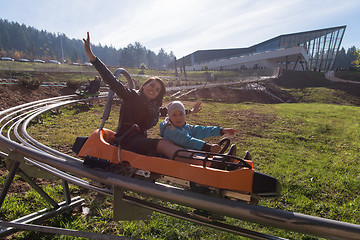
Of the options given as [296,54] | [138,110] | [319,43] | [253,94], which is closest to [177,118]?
[138,110]

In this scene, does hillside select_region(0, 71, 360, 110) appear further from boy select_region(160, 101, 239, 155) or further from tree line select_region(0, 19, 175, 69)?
tree line select_region(0, 19, 175, 69)

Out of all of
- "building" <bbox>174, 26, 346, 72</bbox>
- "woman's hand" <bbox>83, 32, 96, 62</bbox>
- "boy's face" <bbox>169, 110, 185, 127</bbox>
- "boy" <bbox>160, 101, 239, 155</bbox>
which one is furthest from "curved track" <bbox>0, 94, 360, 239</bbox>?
"building" <bbox>174, 26, 346, 72</bbox>

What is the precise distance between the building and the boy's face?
57.1m

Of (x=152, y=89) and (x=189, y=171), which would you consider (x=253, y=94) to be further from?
(x=189, y=171)

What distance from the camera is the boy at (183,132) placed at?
2.30 m

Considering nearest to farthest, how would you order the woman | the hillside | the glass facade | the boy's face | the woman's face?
1. the woman
2. the boy's face
3. the woman's face
4. the hillside
5. the glass facade

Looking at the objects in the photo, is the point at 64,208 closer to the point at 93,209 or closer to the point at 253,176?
the point at 93,209

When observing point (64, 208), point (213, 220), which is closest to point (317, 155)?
point (213, 220)

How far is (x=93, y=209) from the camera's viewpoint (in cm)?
311

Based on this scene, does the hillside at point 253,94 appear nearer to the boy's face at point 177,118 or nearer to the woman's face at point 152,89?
the woman's face at point 152,89

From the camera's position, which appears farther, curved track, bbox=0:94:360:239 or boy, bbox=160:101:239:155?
boy, bbox=160:101:239:155

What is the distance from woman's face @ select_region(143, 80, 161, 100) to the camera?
2.86 metres

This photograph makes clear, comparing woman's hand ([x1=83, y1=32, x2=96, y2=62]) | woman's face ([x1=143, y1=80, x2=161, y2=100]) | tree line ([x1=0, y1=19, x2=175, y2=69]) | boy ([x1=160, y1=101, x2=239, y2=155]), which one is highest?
tree line ([x1=0, y1=19, x2=175, y2=69])

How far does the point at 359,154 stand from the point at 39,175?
7.94 m
